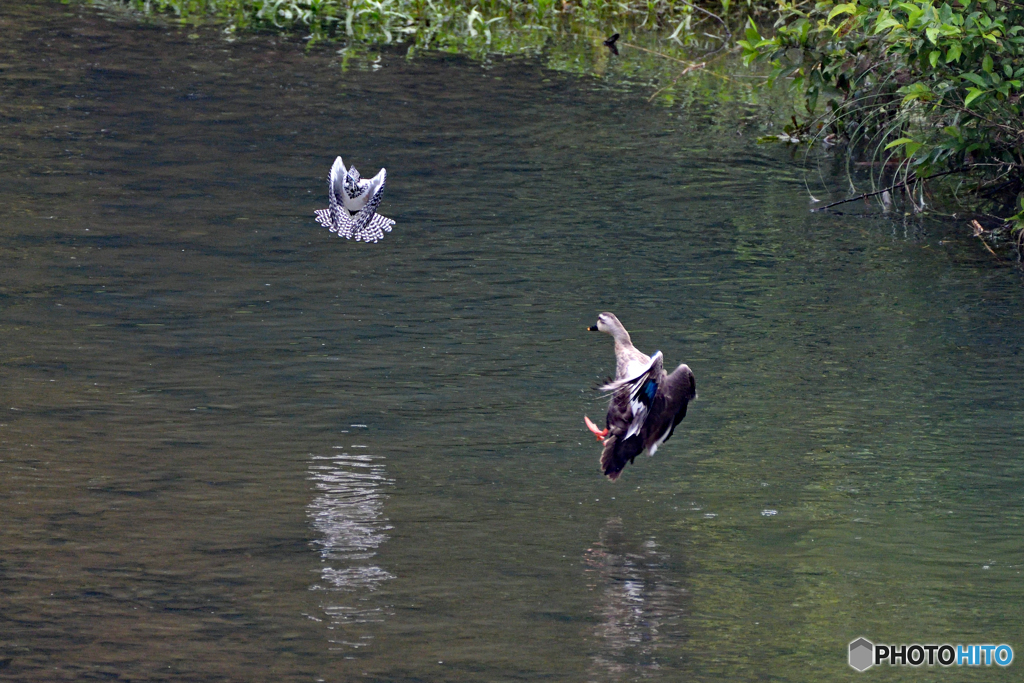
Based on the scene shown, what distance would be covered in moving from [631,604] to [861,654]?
2.83ft

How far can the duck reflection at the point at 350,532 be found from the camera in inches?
203

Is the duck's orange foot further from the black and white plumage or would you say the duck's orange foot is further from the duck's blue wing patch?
the black and white plumage

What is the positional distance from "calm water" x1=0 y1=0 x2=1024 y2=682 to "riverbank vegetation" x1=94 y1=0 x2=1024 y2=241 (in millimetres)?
658

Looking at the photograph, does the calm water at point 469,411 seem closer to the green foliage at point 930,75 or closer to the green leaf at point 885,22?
the green foliage at point 930,75

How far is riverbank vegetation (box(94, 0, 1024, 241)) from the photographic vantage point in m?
9.21

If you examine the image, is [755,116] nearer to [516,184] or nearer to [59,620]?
[516,184]

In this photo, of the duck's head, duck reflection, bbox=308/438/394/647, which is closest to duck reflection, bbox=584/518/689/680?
duck reflection, bbox=308/438/394/647

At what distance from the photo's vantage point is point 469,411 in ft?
23.4

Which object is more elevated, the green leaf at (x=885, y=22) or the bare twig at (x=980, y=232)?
the green leaf at (x=885, y=22)

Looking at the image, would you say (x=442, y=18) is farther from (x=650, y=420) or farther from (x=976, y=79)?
(x=650, y=420)

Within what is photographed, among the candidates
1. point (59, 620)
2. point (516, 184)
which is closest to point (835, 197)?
point (516, 184)

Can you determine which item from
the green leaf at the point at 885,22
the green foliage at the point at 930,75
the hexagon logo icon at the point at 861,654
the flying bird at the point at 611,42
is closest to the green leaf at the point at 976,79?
the green foliage at the point at 930,75

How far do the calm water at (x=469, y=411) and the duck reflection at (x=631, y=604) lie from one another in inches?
0.6

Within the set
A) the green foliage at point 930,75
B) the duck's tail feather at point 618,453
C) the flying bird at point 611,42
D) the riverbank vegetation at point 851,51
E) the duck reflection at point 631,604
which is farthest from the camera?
the flying bird at point 611,42
